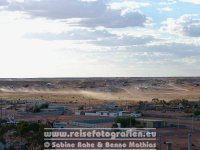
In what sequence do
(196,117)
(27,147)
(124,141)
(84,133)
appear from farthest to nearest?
(196,117) → (84,133) → (124,141) → (27,147)

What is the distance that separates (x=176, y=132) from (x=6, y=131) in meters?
15.0

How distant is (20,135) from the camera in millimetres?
25172

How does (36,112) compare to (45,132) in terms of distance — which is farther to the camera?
(36,112)

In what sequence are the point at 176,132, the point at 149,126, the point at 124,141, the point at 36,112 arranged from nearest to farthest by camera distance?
the point at 124,141 < the point at 176,132 < the point at 149,126 < the point at 36,112

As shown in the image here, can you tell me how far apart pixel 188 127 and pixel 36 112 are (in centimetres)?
2381

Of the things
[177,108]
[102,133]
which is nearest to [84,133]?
[102,133]

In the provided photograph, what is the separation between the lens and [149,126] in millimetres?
39312

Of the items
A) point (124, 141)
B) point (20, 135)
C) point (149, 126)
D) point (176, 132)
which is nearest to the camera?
point (20, 135)

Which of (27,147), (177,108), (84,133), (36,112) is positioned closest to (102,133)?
(84,133)

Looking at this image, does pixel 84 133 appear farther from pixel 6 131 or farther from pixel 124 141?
pixel 6 131

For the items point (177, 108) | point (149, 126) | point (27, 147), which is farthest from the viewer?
point (177, 108)

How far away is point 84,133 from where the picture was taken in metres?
30.8

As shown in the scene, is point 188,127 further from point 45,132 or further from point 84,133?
point 45,132

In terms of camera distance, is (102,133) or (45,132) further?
(102,133)
